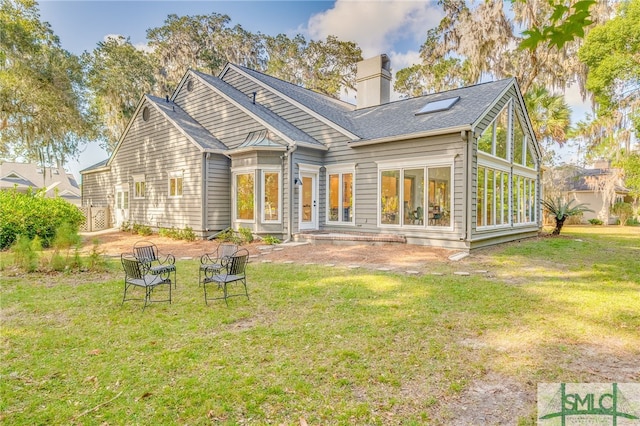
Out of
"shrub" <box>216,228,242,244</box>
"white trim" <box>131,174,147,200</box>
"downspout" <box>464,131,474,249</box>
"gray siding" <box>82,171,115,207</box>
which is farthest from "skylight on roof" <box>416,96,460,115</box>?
"gray siding" <box>82,171,115,207</box>

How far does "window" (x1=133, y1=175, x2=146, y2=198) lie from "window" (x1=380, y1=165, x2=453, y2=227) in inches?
422

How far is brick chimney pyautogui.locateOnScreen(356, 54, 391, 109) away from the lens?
51.7ft

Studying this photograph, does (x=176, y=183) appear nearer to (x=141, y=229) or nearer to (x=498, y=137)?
(x=141, y=229)

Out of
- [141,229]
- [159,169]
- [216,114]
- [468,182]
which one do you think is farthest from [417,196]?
[141,229]

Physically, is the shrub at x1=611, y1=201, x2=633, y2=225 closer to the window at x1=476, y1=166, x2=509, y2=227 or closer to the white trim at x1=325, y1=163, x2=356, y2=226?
the window at x1=476, y1=166, x2=509, y2=227

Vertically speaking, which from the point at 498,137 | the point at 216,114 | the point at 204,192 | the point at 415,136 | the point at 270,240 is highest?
the point at 216,114

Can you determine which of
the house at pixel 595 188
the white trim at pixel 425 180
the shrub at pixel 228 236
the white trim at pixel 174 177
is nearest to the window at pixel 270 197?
the shrub at pixel 228 236

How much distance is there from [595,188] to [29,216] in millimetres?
28988

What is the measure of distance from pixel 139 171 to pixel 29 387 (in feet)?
47.5

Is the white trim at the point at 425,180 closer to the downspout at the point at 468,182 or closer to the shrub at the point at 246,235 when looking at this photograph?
the downspout at the point at 468,182

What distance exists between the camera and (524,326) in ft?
14.4

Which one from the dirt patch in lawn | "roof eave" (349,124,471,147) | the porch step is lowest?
the dirt patch in lawn

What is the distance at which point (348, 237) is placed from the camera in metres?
11.0

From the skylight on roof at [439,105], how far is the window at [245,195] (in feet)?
20.2
